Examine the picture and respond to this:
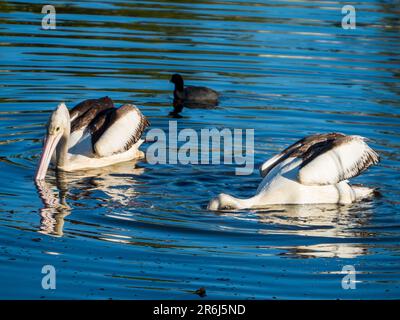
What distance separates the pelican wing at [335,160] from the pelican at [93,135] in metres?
2.51

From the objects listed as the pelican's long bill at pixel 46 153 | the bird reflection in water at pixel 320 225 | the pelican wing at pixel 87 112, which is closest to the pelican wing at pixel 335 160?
the bird reflection in water at pixel 320 225

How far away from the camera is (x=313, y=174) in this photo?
9.38 meters

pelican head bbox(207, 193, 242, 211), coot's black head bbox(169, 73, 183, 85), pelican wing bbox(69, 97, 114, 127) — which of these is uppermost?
coot's black head bbox(169, 73, 183, 85)

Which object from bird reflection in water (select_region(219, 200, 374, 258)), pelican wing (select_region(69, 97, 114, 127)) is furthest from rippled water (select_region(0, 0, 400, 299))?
pelican wing (select_region(69, 97, 114, 127))

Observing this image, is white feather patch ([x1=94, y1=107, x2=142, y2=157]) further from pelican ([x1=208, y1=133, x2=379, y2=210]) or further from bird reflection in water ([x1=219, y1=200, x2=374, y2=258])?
bird reflection in water ([x1=219, y1=200, x2=374, y2=258])

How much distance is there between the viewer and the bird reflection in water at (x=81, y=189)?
29.1ft

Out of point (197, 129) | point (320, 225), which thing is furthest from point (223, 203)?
point (197, 129)

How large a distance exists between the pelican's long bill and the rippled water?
140mm

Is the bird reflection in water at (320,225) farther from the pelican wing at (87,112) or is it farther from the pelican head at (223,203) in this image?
the pelican wing at (87,112)

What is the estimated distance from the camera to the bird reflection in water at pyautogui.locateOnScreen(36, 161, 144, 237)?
8.88 metres

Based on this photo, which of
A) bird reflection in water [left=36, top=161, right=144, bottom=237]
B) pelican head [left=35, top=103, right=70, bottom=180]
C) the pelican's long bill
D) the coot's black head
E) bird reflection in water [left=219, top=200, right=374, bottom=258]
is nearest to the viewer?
bird reflection in water [left=219, top=200, right=374, bottom=258]

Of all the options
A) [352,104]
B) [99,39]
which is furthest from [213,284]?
[99,39]

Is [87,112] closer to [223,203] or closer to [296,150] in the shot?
[296,150]

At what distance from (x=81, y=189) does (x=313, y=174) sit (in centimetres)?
231
